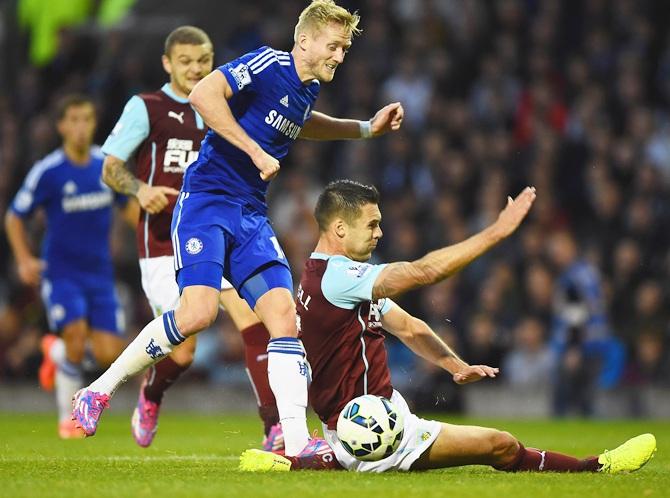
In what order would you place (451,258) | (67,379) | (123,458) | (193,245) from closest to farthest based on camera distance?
(451,258) < (193,245) < (123,458) < (67,379)

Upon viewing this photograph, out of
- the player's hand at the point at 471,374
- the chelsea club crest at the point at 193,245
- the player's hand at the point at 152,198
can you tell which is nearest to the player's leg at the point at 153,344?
the chelsea club crest at the point at 193,245

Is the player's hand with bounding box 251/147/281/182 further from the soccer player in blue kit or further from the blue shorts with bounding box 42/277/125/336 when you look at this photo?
the blue shorts with bounding box 42/277/125/336

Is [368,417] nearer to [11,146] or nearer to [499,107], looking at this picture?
[499,107]

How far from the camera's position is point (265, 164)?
22.3ft

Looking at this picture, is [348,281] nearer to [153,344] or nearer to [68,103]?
[153,344]

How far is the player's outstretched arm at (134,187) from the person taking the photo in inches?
327

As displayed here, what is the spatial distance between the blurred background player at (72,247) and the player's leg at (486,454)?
5587 millimetres

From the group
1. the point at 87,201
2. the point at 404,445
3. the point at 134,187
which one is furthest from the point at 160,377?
the point at 404,445

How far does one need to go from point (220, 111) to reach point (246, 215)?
0.68 m

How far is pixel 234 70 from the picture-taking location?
Result: 7219 millimetres

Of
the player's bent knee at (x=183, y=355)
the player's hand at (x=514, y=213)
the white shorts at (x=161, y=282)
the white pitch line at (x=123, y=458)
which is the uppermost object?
the player's hand at (x=514, y=213)

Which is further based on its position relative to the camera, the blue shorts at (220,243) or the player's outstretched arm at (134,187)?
the player's outstretched arm at (134,187)

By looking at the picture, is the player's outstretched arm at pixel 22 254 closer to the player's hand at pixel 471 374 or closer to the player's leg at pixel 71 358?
the player's leg at pixel 71 358

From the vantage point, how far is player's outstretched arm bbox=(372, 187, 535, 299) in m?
5.74
